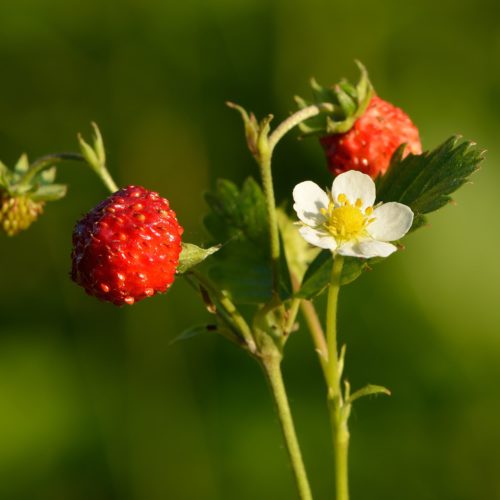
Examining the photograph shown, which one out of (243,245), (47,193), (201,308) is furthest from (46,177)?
(201,308)

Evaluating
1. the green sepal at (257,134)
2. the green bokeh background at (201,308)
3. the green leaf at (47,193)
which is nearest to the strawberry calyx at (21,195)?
the green leaf at (47,193)

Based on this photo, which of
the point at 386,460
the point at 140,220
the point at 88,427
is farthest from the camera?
the point at 88,427

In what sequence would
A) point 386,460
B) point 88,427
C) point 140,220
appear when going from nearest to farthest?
point 140,220, point 386,460, point 88,427

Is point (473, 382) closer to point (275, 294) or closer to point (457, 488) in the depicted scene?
point (457, 488)

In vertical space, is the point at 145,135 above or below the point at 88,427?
above

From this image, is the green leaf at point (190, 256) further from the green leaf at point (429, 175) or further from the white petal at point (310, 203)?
the green leaf at point (429, 175)

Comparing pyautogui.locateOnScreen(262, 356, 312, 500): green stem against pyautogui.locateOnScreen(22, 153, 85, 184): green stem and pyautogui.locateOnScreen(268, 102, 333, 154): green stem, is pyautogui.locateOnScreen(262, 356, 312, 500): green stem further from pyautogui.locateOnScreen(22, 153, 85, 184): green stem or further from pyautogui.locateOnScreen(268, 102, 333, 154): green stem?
pyautogui.locateOnScreen(22, 153, 85, 184): green stem

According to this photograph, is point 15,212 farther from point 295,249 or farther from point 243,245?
point 295,249

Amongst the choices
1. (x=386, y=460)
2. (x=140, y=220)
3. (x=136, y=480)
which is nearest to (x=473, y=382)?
(x=386, y=460)
